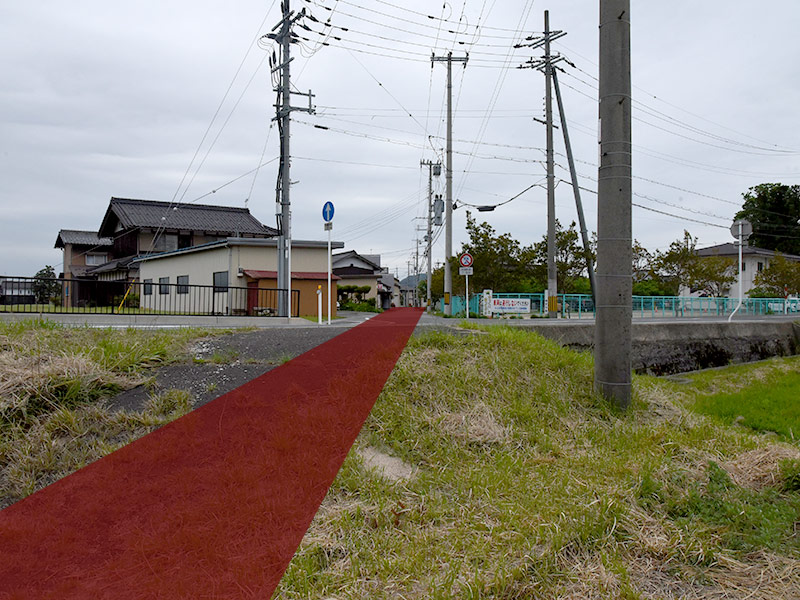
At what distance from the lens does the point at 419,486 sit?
3188mm

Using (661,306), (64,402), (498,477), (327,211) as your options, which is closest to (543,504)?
(498,477)

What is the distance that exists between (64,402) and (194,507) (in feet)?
6.03

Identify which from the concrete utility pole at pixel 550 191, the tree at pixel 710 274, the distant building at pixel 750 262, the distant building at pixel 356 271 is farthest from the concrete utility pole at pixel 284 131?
the distant building at pixel 750 262

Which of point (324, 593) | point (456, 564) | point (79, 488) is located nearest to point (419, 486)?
point (456, 564)

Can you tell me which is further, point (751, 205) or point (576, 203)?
point (751, 205)

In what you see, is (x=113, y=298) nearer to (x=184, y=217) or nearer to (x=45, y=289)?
(x=45, y=289)

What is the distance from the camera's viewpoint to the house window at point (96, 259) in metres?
35.9

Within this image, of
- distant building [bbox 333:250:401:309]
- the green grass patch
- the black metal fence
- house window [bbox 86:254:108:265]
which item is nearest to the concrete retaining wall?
the green grass patch

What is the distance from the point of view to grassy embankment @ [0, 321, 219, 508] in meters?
3.36

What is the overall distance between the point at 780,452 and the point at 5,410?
5499mm

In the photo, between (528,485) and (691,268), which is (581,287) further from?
(528,485)

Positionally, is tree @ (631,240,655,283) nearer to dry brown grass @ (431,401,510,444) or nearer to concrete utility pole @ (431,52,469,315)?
concrete utility pole @ (431,52,469,315)

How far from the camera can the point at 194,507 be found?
2.87 meters

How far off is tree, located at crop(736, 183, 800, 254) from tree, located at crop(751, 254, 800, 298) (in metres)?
13.3
